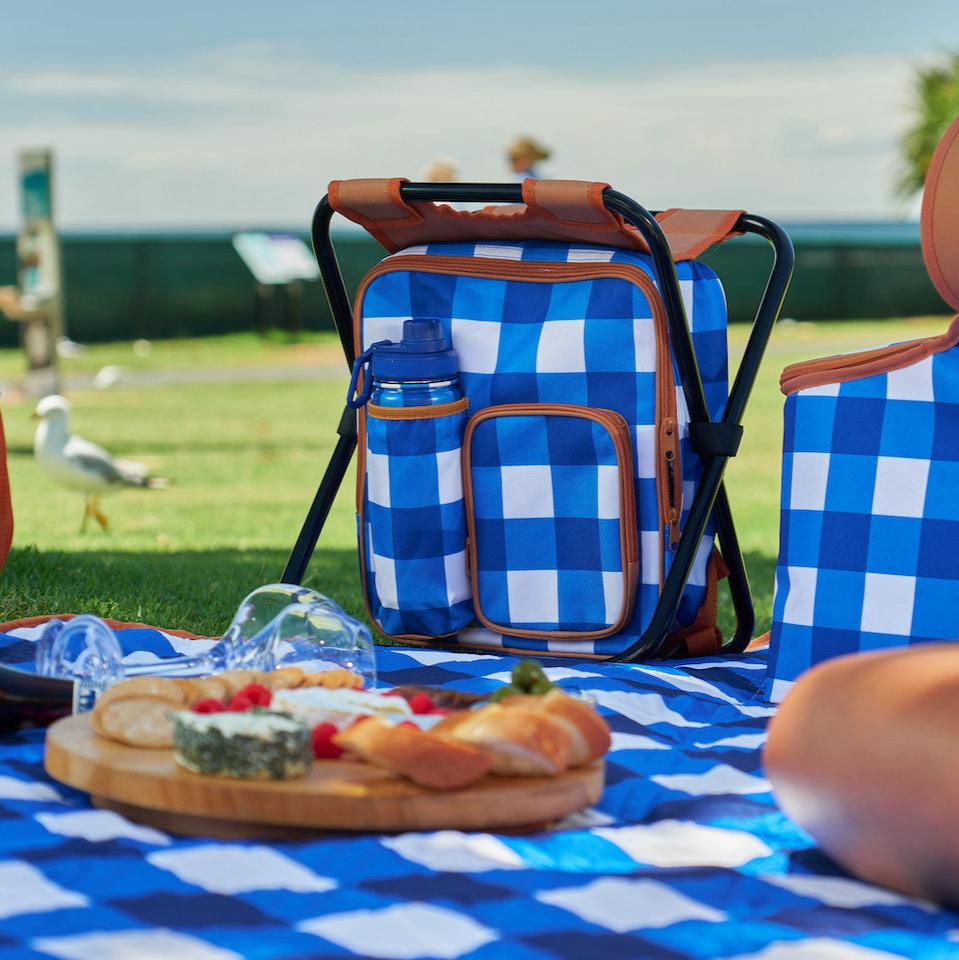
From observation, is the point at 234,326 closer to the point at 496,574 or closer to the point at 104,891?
the point at 496,574

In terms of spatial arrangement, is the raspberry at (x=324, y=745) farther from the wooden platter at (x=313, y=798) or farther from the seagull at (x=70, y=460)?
the seagull at (x=70, y=460)

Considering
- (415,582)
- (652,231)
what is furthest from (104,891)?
(652,231)

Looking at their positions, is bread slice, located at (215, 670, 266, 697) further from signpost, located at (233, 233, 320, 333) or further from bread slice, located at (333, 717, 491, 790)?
signpost, located at (233, 233, 320, 333)

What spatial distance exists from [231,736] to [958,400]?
1.33 m

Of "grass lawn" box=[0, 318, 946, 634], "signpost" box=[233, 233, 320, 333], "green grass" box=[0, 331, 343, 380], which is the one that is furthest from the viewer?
"signpost" box=[233, 233, 320, 333]

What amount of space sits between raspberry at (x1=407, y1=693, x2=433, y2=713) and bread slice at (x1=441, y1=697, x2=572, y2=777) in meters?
0.16

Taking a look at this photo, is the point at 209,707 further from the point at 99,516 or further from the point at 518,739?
the point at 99,516

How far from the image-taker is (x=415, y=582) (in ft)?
9.34

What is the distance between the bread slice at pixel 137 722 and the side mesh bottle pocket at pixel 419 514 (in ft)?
3.14

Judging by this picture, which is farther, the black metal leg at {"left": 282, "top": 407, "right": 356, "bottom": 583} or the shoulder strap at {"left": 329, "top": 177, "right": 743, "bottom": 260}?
the black metal leg at {"left": 282, "top": 407, "right": 356, "bottom": 583}

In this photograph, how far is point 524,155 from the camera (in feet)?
25.6

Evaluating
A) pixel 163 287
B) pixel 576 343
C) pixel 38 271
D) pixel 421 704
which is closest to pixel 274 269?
pixel 163 287

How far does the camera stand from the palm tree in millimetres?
23312

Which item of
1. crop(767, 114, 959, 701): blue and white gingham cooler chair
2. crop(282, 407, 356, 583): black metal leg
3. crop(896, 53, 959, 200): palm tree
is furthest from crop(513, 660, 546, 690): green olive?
crop(896, 53, 959, 200): palm tree
